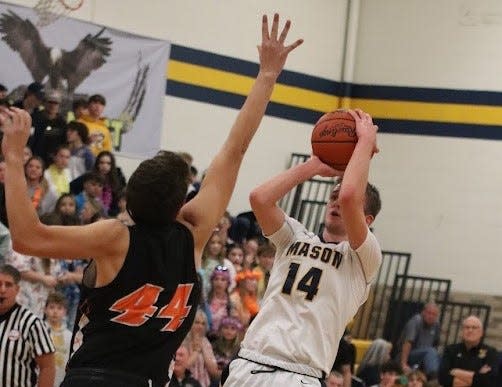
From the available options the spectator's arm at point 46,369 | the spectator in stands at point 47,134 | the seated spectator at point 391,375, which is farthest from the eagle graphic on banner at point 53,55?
the spectator's arm at point 46,369

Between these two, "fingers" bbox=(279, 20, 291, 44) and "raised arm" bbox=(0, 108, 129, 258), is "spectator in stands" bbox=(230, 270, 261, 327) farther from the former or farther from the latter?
"raised arm" bbox=(0, 108, 129, 258)

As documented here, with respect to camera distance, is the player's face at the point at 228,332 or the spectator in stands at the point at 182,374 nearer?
the spectator in stands at the point at 182,374

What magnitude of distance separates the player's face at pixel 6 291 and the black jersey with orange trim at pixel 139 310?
11.8 feet

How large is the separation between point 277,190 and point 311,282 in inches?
19.5

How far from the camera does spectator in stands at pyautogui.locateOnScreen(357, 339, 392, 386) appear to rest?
1256 centimetres

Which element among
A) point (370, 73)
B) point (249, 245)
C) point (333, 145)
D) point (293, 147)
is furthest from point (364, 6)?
point (333, 145)

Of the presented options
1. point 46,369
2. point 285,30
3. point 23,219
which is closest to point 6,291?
point 46,369

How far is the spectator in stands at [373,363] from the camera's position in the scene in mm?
12562

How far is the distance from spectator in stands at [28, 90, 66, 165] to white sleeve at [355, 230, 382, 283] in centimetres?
712

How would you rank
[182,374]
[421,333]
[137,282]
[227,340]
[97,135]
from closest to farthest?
[137,282] → [182,374] → [227,340] → [97,135] → [421,333]

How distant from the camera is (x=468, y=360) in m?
10.8

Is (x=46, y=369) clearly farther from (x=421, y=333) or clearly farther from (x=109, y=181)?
(x=421, y=333)

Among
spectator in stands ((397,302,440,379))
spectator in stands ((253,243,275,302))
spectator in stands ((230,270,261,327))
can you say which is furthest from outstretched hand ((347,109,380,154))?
spectator in stands ((397,302,440,379))

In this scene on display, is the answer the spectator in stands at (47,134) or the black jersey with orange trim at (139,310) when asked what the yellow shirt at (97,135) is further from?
the black jersey with orange trim at (139,310)
